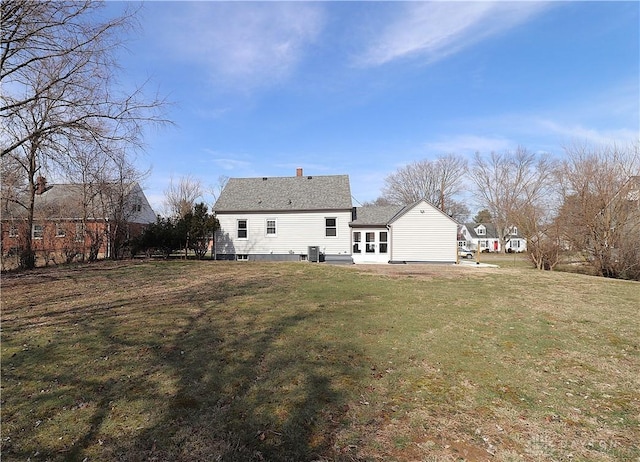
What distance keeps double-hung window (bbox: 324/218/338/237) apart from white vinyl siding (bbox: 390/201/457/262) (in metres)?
3.85

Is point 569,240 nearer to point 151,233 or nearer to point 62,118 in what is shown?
point 62,118

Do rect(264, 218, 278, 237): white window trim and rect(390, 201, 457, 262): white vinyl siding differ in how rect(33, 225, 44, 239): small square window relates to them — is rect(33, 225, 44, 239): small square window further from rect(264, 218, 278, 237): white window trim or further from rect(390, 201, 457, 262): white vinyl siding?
rect(390, 201, 457, 262): white vinyl siding

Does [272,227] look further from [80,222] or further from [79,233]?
[80,222]

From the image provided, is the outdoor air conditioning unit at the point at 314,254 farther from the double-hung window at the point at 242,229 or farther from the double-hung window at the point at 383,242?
the double-hung window at the point at 242,229

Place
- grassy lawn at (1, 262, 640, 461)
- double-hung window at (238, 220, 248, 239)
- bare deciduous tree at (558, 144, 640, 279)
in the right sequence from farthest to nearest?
double-hung window at (238, 220, 248, 239)
bare deciduous tree at (558, 144, 640, 279)
grassy lawn at (1, 262, 640, 461)

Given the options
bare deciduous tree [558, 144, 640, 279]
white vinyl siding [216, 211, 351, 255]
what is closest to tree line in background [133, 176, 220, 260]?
white vinyl siding [216, 211, 351, 255]

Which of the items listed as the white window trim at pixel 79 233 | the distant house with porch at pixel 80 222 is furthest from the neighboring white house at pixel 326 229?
the white window trim at pixel 79 233

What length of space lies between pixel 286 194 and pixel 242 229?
399 cm

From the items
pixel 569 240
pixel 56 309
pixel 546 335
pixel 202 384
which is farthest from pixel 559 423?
pixel 569 240

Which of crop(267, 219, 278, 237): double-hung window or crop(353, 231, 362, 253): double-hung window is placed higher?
crop(267, 219, 278, 237): double-hung window

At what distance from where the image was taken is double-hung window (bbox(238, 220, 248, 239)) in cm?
2342

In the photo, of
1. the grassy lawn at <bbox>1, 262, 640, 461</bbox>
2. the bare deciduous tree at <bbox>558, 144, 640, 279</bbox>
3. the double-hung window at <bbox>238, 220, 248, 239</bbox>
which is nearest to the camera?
the grassy lawn at <bbox>1, 262, 640, 461</bbox>

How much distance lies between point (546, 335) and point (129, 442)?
6.38 m

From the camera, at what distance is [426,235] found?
21766 mm
